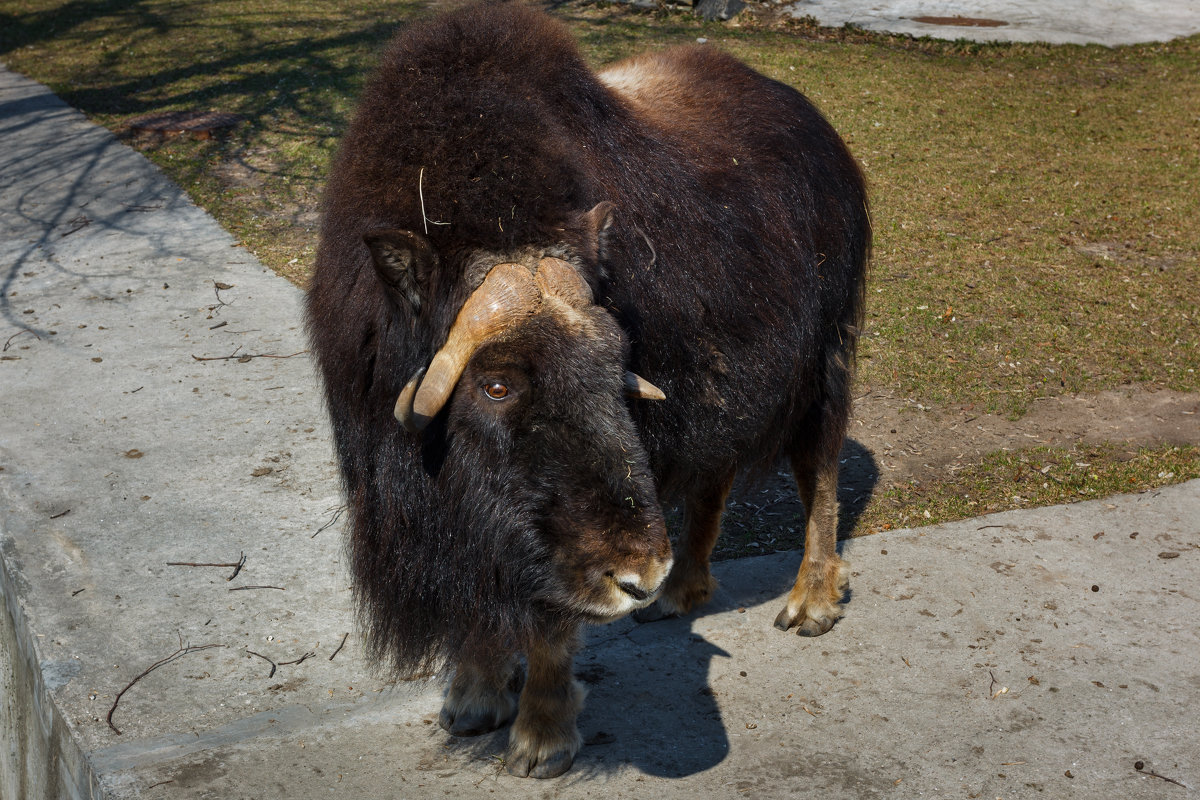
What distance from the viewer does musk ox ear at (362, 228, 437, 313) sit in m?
2.38

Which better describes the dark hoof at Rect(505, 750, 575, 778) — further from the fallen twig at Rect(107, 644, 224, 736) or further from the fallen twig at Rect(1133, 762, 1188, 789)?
the fallen twig at Rect(1133, 762, 1188, 789)

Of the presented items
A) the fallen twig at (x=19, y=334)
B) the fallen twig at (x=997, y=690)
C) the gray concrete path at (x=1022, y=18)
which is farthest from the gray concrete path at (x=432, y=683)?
the gray concrete path at (x=1022, y=18)

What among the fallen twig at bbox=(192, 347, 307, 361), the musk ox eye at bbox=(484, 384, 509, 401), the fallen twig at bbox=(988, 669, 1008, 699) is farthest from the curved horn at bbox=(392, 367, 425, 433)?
the fallen twig at bbox=(192, 347, 307, 361)

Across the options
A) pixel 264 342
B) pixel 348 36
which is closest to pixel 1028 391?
pixel 264 342

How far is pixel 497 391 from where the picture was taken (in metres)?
2.44

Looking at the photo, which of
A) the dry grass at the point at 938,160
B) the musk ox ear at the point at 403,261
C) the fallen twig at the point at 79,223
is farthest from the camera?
the fallen twig at the point at 79,223

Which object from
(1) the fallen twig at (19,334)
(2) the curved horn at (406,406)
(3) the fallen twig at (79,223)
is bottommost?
(1) the fallen twig at (19,334)

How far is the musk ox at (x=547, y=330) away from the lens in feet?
8.03

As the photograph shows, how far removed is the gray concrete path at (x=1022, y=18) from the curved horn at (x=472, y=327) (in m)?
12.4

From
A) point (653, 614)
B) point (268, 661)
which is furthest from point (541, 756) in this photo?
point (268, 661)

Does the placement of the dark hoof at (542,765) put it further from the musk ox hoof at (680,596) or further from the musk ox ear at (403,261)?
the musk ox ear at (403,261)

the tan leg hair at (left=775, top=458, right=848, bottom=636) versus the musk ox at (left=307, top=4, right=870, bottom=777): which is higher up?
the musk ox at (left=307, top=4, right=870, bottom=777)

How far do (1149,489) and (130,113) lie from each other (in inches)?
382

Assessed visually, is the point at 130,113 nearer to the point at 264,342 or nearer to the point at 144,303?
the point at 144,303
